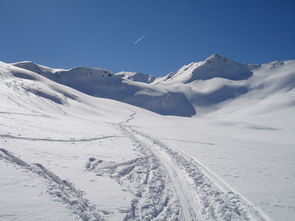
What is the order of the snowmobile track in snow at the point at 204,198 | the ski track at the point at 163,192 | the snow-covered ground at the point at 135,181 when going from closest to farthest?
the snow-covered ground at the point at 135,181 → the ski track at the point at 163,192 → the snowmobile track in snow at the point at 204,198

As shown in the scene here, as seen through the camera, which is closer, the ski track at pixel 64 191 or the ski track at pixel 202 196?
the ski track at pixel 64 191

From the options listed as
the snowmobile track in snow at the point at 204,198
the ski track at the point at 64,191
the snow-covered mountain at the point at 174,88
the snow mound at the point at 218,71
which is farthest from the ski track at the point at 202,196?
the snow mound at the point at 218,71

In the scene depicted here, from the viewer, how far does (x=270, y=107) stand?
9188 centimetres

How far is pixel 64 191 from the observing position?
823 cm

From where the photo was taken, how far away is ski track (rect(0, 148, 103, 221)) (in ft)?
23.5

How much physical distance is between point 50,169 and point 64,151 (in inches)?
137

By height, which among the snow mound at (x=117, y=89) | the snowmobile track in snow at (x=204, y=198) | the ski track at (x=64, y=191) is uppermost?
the snow mound at (x=117, y=89)

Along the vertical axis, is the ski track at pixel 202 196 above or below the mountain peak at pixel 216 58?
below

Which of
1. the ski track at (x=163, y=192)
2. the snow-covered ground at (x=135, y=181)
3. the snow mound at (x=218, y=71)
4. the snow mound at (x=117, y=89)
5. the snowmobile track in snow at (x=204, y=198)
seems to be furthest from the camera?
the snow mound at (x=218, y=71)

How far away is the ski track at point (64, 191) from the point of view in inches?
282

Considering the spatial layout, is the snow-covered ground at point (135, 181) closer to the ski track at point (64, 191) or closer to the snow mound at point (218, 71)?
the ski track at point (64, 191)

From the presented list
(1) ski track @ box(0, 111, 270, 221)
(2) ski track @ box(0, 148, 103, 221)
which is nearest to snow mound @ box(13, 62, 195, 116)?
(1) ski track @ box(0, 111, 270, 221)

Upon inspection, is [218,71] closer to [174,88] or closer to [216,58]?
[216,58]

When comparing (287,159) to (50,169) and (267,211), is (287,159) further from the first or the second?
(50,169)
